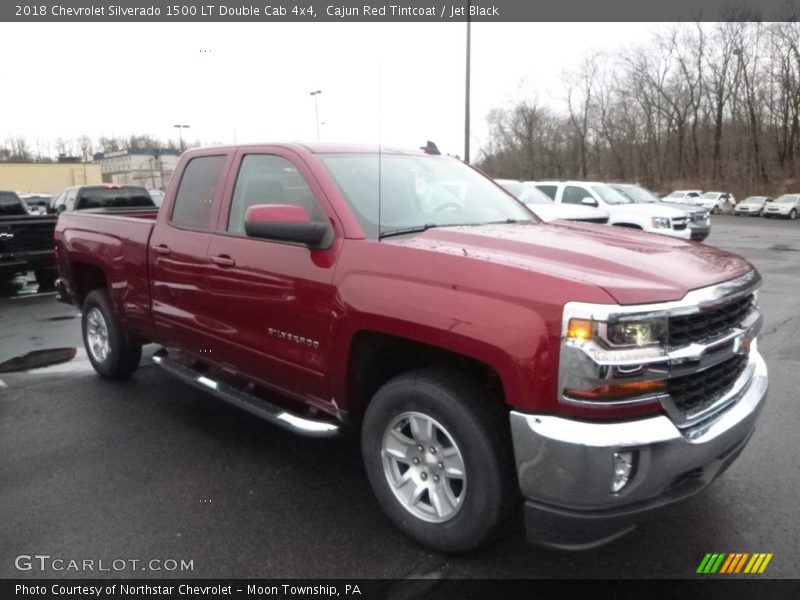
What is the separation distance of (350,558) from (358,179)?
2.03 meters

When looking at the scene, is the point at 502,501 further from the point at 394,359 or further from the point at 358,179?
the point at 358,179

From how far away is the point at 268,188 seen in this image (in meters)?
3.88

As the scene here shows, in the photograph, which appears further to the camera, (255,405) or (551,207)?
(551,207)

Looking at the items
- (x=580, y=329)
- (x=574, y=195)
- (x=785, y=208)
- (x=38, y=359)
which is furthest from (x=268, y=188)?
(x=785, y=208)

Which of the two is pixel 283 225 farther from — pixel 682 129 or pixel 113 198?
pixel 682 129

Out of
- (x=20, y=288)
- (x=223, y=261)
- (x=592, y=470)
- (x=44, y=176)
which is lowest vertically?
(x=20, y=288)

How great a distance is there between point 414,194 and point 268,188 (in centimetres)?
90

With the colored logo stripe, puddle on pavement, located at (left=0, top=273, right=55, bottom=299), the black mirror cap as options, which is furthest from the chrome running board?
puddle on pavement, located at (left=0, top=273, right=55, bottom=299)

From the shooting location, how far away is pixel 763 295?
32.0 ft

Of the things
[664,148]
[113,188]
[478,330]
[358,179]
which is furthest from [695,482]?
[664,148]

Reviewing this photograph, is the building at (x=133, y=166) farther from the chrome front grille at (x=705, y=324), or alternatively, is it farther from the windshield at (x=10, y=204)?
the chrome front grille at (x=705, y=324)

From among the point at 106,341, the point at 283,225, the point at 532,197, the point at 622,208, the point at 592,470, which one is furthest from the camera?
the point at 622,208

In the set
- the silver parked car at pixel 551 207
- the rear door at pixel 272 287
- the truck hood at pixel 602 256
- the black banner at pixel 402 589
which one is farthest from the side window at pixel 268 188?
the silver parked car at pixel 551 207

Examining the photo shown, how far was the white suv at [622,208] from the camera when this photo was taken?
1439cm
